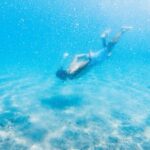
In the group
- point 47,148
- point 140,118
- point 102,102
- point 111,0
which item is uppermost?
point 111,0

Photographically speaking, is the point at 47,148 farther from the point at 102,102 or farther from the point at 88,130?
the point at 102,102

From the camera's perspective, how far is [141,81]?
1725 cm

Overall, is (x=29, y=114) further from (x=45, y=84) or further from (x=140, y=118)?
(x=45, y=84)

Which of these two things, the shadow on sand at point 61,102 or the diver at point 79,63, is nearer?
the diver at point 79,63

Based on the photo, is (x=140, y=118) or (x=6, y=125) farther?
(x=140, y=118)

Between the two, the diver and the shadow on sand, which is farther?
the shadow on sand

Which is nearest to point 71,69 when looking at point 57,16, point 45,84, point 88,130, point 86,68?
point 86,68

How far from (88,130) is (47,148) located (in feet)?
5.93

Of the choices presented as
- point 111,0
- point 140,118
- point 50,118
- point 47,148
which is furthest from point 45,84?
point 111,0

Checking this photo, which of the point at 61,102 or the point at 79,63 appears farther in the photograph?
the point at 61,102

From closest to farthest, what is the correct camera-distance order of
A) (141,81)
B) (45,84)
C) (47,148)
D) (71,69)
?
(47,148)
(71,69)
(45,84)
(141,81)

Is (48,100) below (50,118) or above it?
above

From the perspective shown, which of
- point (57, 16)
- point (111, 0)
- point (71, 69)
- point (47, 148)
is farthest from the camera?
point (57, 16)

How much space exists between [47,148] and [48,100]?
4816 millimetres
